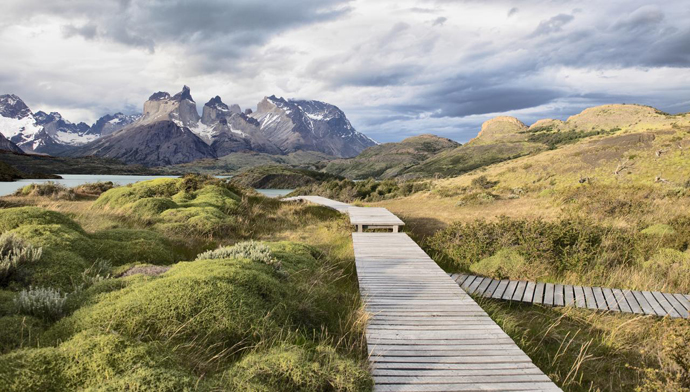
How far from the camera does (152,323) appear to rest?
3.26 metres

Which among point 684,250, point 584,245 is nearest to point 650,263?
point 584,245

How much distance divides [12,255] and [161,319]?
298 centimetres

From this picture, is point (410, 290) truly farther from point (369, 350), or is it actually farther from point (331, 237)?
point (331, 237)

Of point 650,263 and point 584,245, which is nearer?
point 650,263

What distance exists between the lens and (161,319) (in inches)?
131

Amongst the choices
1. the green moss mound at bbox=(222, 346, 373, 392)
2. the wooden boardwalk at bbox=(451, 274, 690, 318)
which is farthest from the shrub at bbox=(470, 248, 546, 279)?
the green moss mound at bbox=(222, 346, 373, 392)

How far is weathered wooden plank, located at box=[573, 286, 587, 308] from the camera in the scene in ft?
19.6

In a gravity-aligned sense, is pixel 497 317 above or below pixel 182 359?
below

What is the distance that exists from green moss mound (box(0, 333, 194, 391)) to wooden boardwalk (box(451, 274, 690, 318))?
5.72m

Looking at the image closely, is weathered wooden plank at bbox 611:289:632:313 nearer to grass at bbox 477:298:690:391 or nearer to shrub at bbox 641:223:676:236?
grass at bbox 477:298:690:391

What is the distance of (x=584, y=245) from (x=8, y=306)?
35.0ft

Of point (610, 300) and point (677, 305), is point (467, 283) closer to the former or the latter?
point (610, 300)

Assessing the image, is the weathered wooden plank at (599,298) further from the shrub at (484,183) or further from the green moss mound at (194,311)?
the shrub at (484,183)

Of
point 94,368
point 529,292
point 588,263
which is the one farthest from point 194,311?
point 588,263
